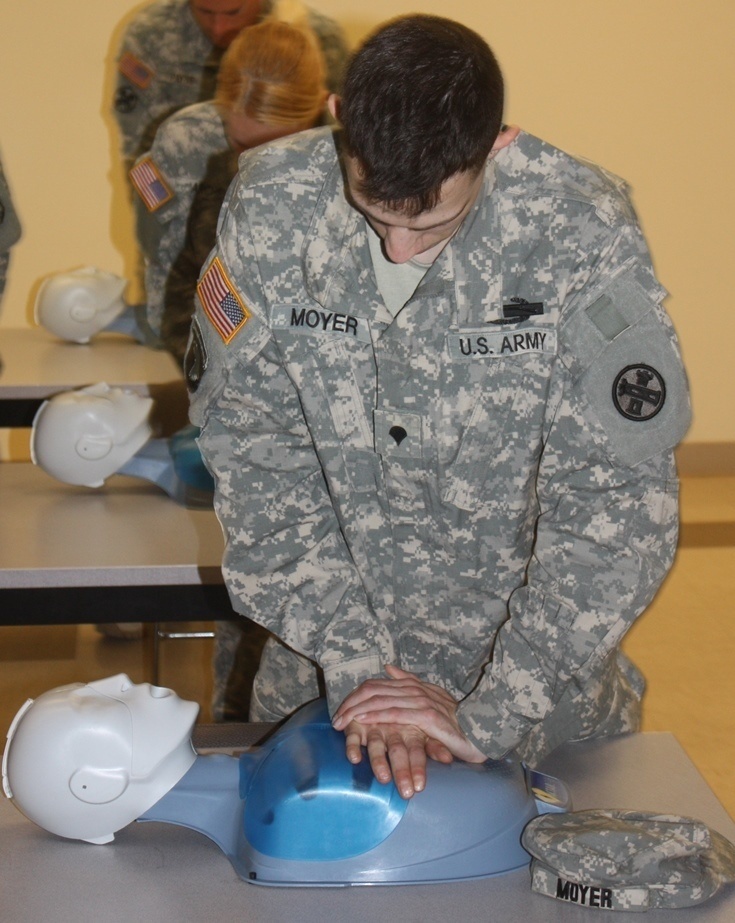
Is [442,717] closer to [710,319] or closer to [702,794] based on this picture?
[702,794]

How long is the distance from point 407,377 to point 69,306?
2075mm

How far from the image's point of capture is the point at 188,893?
1119 millimetres

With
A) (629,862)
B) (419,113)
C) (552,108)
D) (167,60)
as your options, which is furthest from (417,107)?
(552,108)

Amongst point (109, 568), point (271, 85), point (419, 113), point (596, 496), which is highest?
point (419, 113)

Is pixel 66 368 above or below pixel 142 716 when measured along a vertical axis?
below

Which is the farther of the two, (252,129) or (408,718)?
(252,129)

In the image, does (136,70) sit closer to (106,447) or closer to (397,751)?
(106,447)

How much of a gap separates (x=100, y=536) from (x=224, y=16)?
1.79m


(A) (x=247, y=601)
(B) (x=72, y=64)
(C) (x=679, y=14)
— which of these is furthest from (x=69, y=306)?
(C) (x=679, y=14)

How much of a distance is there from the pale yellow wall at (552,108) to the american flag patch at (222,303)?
10.3ft

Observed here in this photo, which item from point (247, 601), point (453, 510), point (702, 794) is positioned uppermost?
point (453, 510)

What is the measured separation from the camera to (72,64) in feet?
13.9

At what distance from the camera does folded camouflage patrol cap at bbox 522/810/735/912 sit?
3.62 ft

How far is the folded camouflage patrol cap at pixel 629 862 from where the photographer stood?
110 cm
